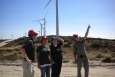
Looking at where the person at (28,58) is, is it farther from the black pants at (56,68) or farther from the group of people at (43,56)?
the black pants at (56,68)

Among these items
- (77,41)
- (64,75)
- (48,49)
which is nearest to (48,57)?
(48,49)

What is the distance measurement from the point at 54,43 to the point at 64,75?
301 centimetres

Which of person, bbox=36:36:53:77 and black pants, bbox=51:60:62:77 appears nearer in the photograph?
person, bbox=36:36:53:77

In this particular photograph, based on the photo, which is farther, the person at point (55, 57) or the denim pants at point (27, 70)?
the person at point (55, 57)

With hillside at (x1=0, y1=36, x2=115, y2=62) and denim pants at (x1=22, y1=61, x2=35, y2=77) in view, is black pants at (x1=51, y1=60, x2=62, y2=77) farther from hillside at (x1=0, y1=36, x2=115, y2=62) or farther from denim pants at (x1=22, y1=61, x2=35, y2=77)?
hillside at (x1=0, y1=36, x2=115, y2=62)

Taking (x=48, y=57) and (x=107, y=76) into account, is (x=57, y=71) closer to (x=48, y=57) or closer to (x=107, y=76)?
(x=48, y=57)

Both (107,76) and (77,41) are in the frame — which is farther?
(107,76)

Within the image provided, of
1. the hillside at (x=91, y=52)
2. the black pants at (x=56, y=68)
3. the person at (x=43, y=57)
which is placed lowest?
the hillside at (x=91, y=52)

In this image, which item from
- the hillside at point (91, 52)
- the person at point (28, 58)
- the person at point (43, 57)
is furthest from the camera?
the hillside at point (91, 52)

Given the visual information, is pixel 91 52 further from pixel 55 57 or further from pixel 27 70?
pixel 27 70

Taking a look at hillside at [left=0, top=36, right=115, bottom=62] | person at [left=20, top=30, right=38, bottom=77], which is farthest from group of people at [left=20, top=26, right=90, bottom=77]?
hillside at [left=0, top=36, right=115, bottom=62]

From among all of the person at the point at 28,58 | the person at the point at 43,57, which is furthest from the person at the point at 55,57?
the person at the point at 28,58

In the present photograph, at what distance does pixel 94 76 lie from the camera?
23.5 ft

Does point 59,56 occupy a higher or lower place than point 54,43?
lower
